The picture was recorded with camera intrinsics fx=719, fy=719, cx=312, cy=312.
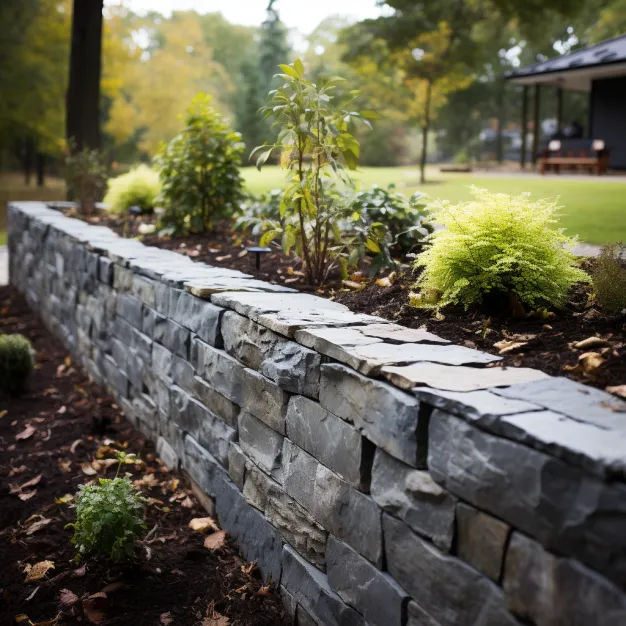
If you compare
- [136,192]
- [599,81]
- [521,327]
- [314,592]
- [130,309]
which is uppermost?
[599,81]

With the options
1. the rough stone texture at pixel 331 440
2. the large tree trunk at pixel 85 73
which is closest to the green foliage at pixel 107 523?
the rough stone texture at pixel 331 440

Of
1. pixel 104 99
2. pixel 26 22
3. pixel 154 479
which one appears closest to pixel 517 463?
pixel 154 479

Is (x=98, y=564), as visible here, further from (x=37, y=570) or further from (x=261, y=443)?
(x=261, y=443)

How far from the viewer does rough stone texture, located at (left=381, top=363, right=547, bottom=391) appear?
77.2 inches

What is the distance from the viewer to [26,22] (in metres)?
18.6

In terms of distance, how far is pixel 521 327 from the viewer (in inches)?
109

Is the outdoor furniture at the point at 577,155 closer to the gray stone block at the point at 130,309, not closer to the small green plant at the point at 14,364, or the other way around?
the gray stone block at the point at 130,309

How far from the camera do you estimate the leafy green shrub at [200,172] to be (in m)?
5.99

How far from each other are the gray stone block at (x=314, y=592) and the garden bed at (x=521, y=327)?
983mm

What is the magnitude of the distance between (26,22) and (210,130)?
606 inches

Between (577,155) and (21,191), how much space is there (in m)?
18.9

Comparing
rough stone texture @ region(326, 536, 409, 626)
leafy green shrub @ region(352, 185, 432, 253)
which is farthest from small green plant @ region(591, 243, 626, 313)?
leafy green shrub @ region(352, 185, 432, 253)

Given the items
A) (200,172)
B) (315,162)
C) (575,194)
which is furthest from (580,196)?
(315,162)

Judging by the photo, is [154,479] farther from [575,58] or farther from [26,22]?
[26,22]
